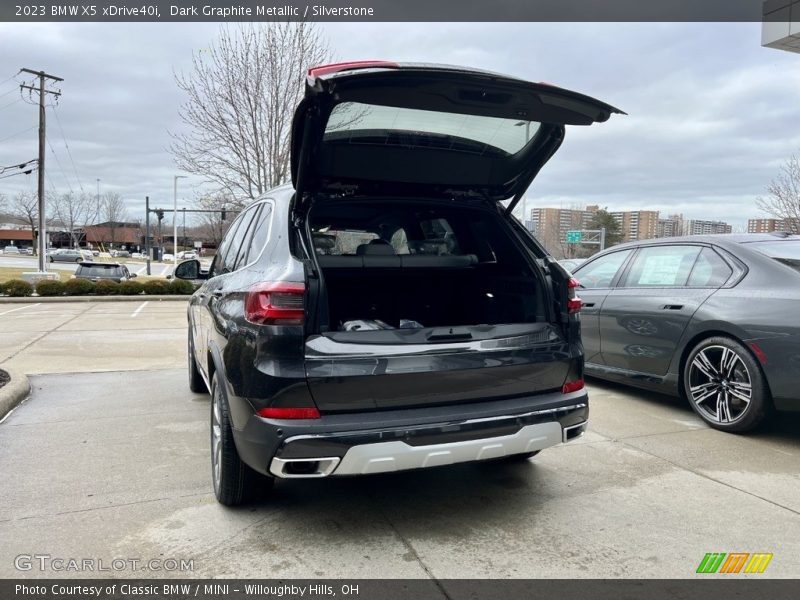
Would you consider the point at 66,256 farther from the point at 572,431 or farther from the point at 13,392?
the point at 572,431

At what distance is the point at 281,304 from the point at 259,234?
85 cm

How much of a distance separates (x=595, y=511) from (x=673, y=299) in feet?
7.87

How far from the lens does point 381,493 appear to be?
325cm

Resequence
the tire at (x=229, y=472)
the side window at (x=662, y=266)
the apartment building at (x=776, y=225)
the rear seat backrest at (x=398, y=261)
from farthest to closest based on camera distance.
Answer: the apartment building at (x=776, y=225) < the side window at (x=662, y=266) < the rear seat backrest at (x=398, y=261) < the tire at (x=229, y=472)

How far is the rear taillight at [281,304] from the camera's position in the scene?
252 centimetres

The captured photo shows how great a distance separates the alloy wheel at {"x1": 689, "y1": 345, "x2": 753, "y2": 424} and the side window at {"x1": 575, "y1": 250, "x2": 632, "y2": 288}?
1.38 metres

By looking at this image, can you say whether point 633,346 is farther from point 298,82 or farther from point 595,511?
point 298,82

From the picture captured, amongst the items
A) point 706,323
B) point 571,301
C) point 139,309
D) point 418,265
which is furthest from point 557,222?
point 571,301

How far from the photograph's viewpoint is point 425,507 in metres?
3.09

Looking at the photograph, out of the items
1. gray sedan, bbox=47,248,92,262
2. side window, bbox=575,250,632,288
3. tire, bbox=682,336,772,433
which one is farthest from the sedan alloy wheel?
gray sedan, bbox=47,248,92,262

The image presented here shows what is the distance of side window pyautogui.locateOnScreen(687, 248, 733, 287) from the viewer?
449cm

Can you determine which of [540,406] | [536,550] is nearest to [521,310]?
[540,406]

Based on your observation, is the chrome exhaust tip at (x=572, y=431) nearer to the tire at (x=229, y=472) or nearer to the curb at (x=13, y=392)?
the tire at (x=229, y=472)

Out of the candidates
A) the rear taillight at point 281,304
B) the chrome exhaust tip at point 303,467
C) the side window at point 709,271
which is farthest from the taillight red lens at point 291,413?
the side window at point 709,271
